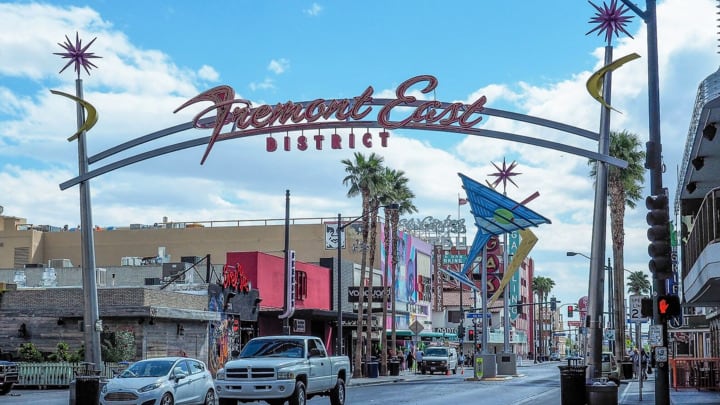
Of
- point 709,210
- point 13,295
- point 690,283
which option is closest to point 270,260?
point 13,295

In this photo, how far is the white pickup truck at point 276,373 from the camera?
24016 mm

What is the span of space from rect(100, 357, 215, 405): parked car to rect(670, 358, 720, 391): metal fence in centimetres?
2194

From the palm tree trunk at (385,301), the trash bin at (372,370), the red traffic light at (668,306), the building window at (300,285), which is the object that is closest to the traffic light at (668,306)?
the red traffic light at (668,306)

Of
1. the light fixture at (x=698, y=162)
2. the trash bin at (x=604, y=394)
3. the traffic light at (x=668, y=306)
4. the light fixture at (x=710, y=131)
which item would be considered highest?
the light fixture at (x=698, y=162)

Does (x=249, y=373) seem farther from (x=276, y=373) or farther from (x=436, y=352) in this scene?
(x=436, y=352)

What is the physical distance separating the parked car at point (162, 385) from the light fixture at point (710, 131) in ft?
46.7

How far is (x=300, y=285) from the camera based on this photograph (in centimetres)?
5934

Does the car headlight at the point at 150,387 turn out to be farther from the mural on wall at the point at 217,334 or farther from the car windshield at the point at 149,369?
the mural on wall at the point at 217,334

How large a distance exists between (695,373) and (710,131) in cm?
1939

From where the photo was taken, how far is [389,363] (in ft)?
201

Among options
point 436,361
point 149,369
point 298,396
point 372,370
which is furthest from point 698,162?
point 436,361

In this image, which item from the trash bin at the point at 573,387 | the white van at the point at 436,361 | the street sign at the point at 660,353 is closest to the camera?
the street sign at the point at 660,353

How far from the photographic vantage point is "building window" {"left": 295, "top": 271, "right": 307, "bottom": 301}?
5864 cm

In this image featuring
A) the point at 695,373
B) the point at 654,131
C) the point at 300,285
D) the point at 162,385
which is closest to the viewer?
the point at 654,131
